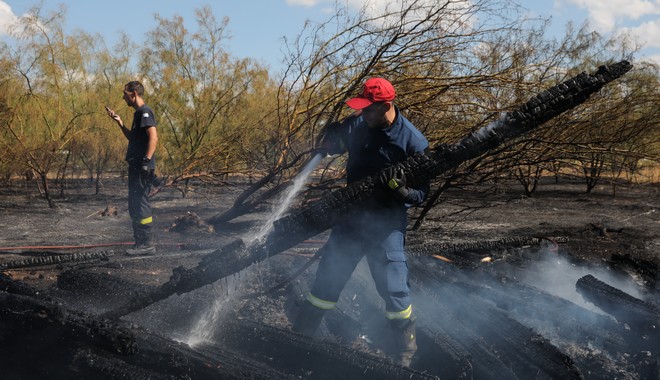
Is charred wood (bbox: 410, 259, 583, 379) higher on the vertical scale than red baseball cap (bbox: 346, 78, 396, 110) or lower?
lower

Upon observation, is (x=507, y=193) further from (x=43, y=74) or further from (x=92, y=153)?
(x=43, y=74)

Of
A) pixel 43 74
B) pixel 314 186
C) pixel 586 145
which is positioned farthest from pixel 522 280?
pixel 43 74

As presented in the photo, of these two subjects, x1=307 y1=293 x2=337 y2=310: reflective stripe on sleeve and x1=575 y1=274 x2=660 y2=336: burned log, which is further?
x1=575 y1=274 x2=660 y2=336: burned log

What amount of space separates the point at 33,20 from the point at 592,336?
41.2 feet

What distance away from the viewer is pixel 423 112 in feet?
20.4

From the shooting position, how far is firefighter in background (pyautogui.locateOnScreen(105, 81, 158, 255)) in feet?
18.8

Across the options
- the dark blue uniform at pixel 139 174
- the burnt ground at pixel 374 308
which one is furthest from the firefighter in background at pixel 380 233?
the dark blue uniform at pixel 139 174

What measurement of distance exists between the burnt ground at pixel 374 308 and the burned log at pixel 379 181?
459 millimetres

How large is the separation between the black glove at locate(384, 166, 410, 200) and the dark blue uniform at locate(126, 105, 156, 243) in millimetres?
3592

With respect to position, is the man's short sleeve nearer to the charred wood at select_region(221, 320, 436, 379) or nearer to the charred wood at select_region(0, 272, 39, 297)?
the charred wood at select_region(0, 272, 39, 297)

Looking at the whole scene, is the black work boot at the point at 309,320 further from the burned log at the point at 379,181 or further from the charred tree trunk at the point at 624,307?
the charred tree trunk at the point at 624,307

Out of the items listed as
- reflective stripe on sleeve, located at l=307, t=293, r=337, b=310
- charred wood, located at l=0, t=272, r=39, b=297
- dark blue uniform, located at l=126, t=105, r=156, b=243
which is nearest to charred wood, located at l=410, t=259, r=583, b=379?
reflective stripe on sleeve, located at l=307, t=293, r=337, b=310

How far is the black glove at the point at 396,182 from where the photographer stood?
2.93m

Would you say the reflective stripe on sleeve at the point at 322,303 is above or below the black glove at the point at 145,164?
below
